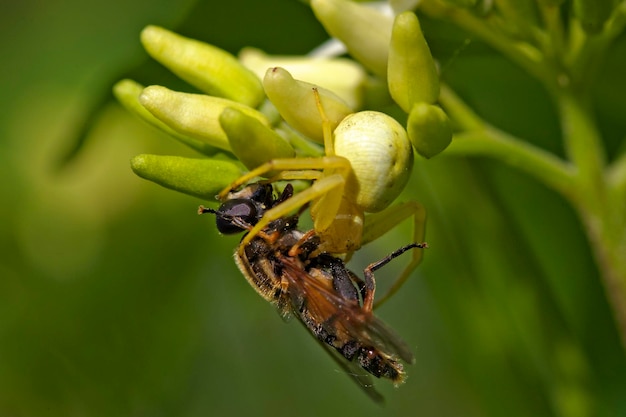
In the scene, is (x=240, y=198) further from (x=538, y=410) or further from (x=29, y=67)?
(x=29, y=67)

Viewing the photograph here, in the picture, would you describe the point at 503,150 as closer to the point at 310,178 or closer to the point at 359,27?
the point at 359,27

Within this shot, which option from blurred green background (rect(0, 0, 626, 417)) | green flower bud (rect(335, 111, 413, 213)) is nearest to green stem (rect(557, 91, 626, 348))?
blurred green background (rect(0, 0, 626, 417))

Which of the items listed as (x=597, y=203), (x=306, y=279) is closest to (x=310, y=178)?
(x=306, y=279)

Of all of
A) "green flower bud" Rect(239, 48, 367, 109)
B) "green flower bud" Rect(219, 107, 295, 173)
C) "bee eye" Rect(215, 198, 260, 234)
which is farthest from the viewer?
"green flower bud" Rect(239, 48, 367, 109)

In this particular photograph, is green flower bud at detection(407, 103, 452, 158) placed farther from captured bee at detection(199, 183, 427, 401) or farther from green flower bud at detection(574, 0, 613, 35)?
green flower bud at detection(574, 0, 613, 35)

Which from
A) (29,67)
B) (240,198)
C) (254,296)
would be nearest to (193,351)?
(254,296)
